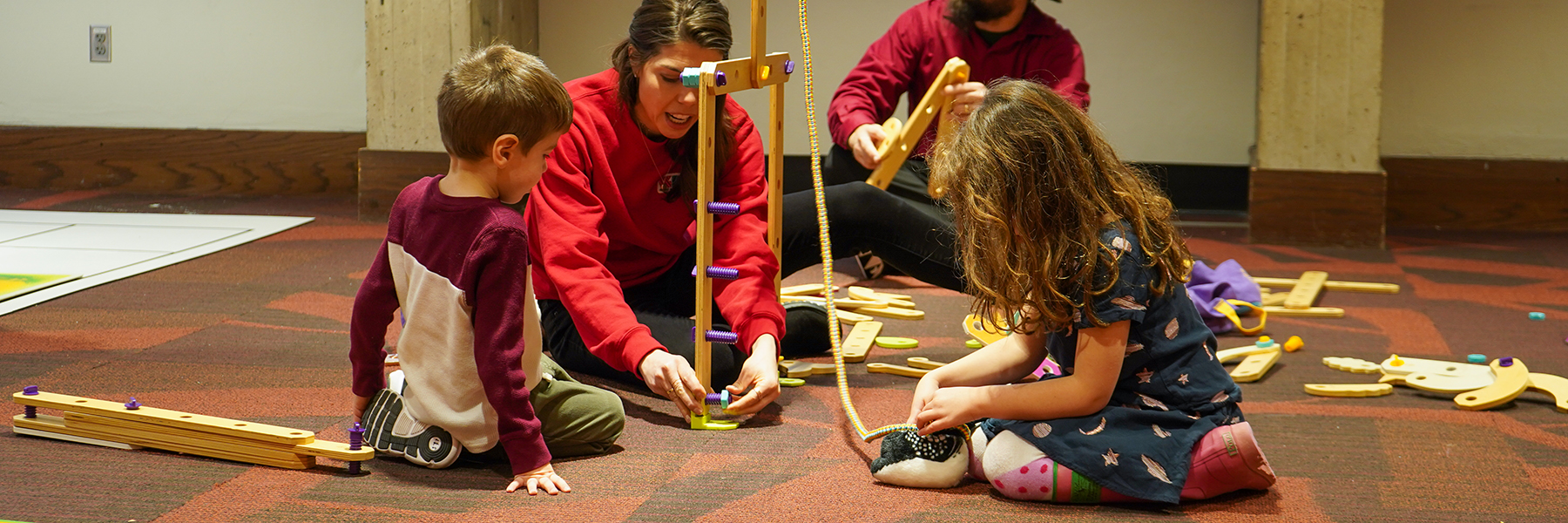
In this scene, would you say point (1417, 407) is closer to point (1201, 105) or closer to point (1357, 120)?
point (1357, 120)

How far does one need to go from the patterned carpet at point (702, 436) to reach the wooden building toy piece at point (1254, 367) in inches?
0.9

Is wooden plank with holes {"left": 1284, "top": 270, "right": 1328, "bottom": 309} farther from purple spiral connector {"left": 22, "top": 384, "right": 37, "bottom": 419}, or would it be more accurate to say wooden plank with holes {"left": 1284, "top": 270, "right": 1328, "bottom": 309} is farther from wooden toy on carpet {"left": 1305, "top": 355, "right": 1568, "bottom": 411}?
purple spiral connector {"left": 22, "top": 384, "right": 37, "bottom": 419}

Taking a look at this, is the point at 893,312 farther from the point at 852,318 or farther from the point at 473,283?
the point at 473,283

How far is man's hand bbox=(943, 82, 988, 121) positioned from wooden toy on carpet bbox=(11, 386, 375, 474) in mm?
1511

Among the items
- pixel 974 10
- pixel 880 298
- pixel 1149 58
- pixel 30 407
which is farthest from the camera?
pixel 1149 58

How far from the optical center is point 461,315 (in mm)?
1562

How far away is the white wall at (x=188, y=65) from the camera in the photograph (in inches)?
190

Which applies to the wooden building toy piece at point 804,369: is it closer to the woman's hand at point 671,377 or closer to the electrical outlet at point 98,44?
the woman's hand at point 671,377

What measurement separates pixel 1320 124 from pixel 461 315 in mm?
3180

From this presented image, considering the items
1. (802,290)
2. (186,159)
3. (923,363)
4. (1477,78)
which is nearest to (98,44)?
(186,159)

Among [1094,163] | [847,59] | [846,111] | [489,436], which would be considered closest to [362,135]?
[847,59]

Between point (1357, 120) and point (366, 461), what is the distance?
3293 millimetres

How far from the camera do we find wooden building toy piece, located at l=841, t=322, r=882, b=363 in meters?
2.41

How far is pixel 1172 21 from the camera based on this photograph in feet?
14.6
